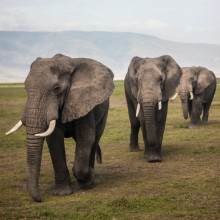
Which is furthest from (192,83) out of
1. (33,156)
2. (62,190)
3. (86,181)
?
(33,156)

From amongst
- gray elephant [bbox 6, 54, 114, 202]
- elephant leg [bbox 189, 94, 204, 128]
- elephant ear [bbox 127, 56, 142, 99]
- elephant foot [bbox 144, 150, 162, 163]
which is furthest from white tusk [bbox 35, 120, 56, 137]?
elephant leg [bbox 189, 94, 204, 128]

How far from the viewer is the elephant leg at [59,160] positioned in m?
8.17


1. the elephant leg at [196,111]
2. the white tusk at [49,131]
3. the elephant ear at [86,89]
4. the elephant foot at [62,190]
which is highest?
the elephant ear at [86,89]

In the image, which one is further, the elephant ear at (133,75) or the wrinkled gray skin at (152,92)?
the elephant ear at (133,75)

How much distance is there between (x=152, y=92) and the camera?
11211 millimetres

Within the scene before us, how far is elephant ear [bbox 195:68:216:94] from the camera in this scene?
19.5 metres

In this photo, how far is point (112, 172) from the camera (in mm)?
10523

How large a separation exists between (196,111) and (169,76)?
6970 millimetres

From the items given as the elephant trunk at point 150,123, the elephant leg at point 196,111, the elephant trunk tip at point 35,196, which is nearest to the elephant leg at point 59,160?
the elephant trunk tip at point 35,196

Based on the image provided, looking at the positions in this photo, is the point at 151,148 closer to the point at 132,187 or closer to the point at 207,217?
the point at 132,187

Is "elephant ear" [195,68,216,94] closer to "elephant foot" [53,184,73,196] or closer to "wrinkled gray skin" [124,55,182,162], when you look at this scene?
"wrinkled gray skin" [124,55,182,162]

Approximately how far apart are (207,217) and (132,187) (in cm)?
235

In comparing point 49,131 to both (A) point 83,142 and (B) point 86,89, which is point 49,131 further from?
(B) point 86,89

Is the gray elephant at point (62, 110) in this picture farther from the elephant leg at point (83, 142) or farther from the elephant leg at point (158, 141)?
the elephant leg at point (158, 141)
